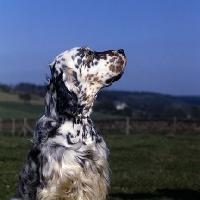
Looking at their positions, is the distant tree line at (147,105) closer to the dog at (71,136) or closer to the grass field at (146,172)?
the grass field at (146,172)

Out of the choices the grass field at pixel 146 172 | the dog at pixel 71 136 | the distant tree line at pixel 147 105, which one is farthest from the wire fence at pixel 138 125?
the dog at pixel 71 136

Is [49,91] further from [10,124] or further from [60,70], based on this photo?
[10,124]

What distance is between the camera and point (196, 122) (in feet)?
157

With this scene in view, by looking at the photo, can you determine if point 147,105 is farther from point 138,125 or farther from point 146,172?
point 146,172

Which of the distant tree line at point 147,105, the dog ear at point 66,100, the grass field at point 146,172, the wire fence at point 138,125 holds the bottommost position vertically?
the wire fence at point 138,125

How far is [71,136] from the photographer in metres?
6.96

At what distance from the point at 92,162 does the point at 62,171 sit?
38cm

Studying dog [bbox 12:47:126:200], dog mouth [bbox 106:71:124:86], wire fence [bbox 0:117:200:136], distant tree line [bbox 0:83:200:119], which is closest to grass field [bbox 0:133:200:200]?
dog [bbox 12:47:126:200]

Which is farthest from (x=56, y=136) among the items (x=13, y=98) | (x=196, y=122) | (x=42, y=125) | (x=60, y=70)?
(x=13, y=98)

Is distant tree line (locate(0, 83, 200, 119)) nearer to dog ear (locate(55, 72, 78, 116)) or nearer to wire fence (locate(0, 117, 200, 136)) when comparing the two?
wire fence (locate(0, 117, 200, 136))

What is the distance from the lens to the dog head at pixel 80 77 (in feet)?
23.1

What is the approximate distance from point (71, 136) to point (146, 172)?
31.8ft

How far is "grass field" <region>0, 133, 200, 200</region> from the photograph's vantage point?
500 inches

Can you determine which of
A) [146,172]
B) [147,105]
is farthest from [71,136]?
[147,105]
